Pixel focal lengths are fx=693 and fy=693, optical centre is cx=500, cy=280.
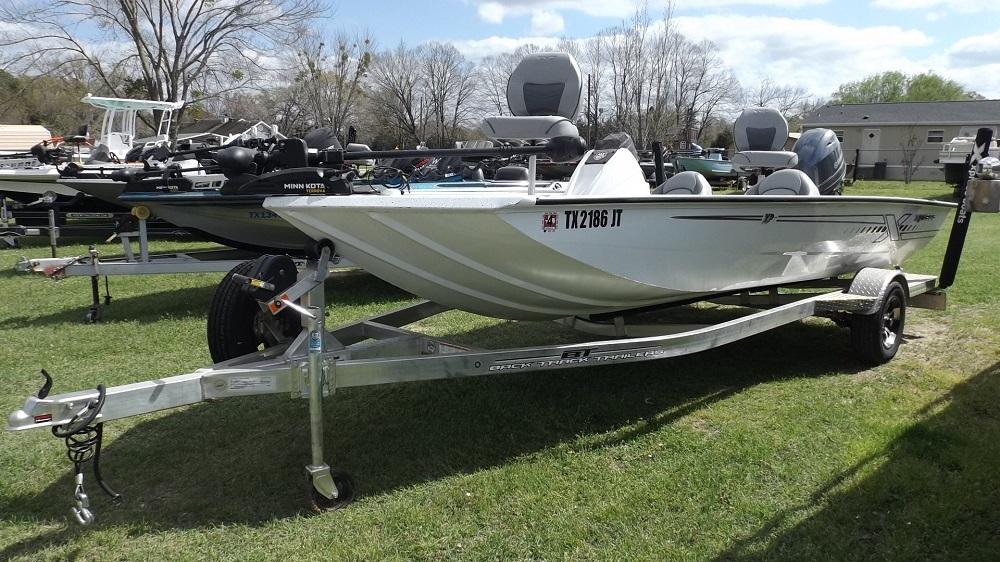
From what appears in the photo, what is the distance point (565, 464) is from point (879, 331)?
8.92ft

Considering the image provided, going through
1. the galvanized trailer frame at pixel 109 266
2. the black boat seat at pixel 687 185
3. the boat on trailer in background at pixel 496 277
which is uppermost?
the black boat seat at pixel 687 185

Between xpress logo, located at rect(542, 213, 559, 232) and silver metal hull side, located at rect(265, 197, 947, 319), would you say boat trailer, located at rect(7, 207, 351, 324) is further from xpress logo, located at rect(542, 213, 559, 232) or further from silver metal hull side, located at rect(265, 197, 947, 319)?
xpress logo, located at rect(542, 213, 559, 232)

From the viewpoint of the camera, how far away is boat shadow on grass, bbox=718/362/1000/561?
8.93 ft

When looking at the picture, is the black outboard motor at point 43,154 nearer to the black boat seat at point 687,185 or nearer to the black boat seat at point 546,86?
the black boat seat at point 546,86

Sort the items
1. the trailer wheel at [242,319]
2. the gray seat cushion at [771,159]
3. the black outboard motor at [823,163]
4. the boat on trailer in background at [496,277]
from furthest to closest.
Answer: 1. the gray seat cushion at [771,159]
2. the black outboard motor at [823,163]
3. the trailer wheel at [242,319]
4. the boat on trailer in background at [496,277]

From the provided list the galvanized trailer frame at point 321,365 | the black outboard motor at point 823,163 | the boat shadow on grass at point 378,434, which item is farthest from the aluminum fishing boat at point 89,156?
the black outboard motor at point 823,163

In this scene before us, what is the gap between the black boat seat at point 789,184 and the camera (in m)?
4.94

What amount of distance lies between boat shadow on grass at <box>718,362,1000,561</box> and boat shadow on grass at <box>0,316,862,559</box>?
1.04m

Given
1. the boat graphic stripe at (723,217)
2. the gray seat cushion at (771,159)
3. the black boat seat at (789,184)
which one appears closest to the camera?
the boat graphic stripe at (723,217)

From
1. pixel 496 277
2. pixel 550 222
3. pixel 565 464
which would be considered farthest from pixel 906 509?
pixel 496 277

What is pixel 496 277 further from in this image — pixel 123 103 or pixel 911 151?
pixel 911 151

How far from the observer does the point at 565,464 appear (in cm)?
350

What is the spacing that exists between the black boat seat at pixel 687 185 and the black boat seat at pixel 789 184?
0.58 m

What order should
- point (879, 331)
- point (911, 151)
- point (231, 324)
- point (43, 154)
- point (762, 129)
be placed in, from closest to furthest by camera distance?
point (231, 324)
point (879, 331)
point (762, 129)
point (43, 154)
point (911, 151)
